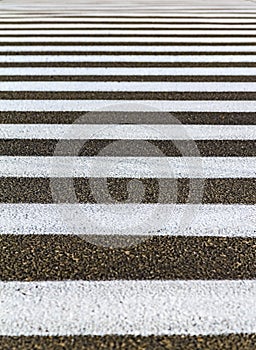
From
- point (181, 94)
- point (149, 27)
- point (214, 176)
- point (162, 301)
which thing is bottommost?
point (149, 27)

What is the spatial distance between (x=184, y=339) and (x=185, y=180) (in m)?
1.57

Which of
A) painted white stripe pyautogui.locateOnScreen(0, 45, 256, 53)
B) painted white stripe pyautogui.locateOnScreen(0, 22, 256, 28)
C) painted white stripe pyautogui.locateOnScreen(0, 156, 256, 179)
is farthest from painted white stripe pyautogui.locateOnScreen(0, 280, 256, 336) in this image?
painted white stripe pyautogui.locateOnScreen(0, 22, 256, 28)

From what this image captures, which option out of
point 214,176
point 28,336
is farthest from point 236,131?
point 28,336

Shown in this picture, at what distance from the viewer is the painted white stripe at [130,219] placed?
10.1 feet

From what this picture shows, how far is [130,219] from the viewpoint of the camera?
325cm

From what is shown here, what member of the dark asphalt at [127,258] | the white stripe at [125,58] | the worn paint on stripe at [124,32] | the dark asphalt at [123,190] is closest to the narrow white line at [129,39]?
the worn paint on stripe at [124,32]

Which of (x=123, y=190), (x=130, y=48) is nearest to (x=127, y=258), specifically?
(x=123, y=190)

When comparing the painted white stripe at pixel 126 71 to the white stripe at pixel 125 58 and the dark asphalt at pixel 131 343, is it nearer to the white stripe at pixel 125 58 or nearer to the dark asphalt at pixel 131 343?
the white stripe at pixel 125 58

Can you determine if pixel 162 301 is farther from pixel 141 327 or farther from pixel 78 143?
pixel 78 143

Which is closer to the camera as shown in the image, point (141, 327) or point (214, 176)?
point (141, 327)

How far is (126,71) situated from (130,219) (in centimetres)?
333

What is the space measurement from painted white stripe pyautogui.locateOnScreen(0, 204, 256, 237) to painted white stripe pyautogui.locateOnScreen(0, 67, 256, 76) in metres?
3.09

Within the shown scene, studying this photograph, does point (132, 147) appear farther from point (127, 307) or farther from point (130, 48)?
point (130, 48)

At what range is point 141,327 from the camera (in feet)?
7.54
